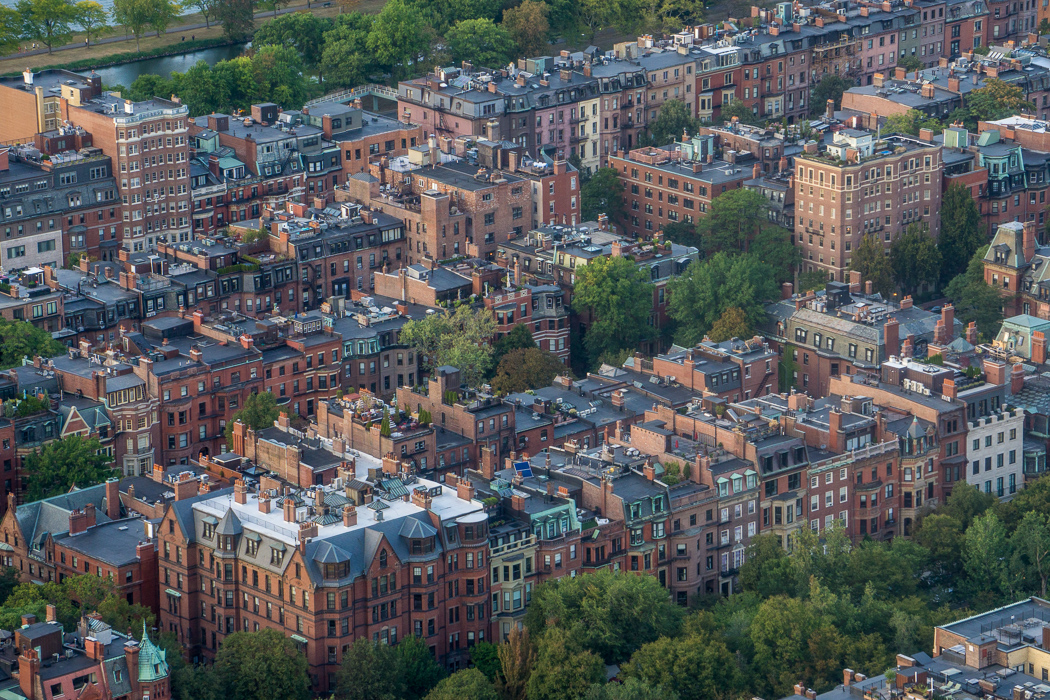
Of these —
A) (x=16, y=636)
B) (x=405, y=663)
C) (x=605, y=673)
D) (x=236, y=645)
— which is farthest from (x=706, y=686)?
(x=16, y=636)

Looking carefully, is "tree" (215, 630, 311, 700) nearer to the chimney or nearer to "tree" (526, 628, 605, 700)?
the chimney

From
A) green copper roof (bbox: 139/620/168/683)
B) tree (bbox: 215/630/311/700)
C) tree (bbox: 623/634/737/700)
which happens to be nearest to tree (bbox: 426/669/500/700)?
tree (bbox: 215/630/311/700)

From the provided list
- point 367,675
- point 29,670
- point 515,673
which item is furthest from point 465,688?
point 29,670

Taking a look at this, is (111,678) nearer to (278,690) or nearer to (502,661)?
(278,690)

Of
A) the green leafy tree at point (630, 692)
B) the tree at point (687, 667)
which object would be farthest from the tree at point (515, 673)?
the tree at point (687, 667)

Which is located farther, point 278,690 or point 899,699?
point 278,690

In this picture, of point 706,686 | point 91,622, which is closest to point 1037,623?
point 706,686
